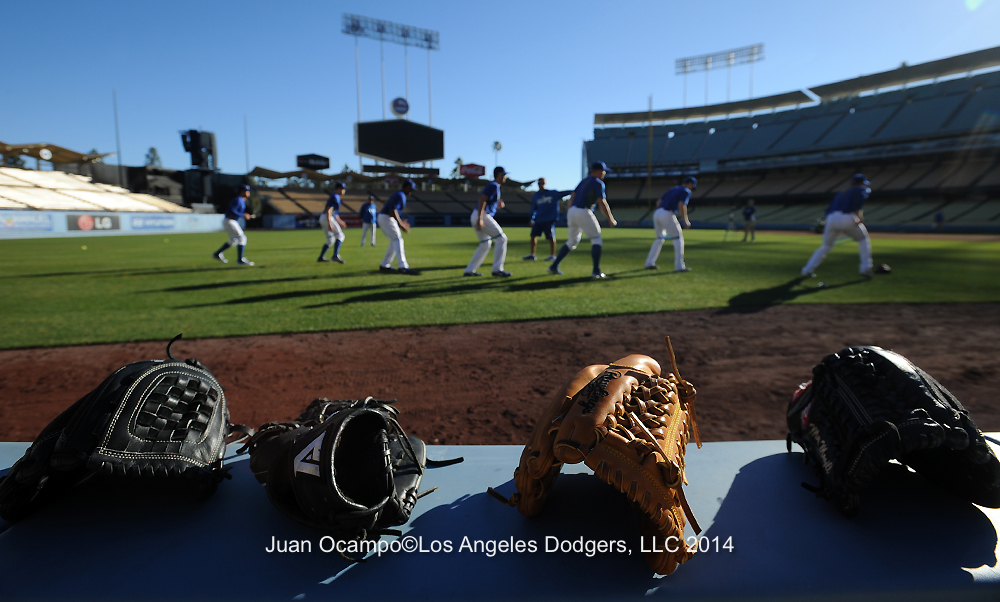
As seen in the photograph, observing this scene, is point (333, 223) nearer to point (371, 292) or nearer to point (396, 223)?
point (396, 223)

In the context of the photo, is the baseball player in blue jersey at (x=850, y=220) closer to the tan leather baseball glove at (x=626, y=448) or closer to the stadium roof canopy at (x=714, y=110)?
the tan leather baseball glove at (x=626, y=448)

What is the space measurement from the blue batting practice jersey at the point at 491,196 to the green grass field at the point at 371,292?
1.37 metres

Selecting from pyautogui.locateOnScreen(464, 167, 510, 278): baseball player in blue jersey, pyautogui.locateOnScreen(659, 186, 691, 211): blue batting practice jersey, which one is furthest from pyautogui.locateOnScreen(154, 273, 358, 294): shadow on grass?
pyautogui.locateOnScreen(659, 186, 691, 211): blue batting practice jersey

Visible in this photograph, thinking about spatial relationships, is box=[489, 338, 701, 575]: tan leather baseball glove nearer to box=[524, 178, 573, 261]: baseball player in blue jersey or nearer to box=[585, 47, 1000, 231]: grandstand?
box=[524, 178, 573, 261]: baseball player in blue jersey

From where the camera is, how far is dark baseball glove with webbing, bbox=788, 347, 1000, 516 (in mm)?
1317

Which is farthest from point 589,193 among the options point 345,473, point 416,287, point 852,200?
point 345,473

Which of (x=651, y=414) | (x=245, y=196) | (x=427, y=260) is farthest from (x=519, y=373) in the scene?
(x=245, y=196)

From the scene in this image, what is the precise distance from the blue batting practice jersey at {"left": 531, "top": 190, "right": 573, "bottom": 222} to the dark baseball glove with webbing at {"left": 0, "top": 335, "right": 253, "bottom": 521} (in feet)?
36.4

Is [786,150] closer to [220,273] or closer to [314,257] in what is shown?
[314,257]

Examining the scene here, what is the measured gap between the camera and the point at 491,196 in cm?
907

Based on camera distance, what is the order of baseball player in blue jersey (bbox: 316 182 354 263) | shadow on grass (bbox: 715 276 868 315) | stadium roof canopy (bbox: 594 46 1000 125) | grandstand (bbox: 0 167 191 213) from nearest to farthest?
shadow on grass (bbox: 715 276 868 315)
baseball player in blue jersey (bbox: 316 182 354 263)
grandstand (bbox: 0 167 191 213)
stadium roof canopy (bbox: 594 46 1000 125)

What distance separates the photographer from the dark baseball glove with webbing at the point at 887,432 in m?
1.32

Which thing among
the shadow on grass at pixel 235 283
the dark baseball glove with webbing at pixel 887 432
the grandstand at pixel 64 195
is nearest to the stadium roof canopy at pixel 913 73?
the shadow on grass at pixel 235 283

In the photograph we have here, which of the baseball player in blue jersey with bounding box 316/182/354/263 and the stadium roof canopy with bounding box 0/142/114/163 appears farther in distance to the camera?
the stadium roof canopy with bounding box 0/142/114/163
